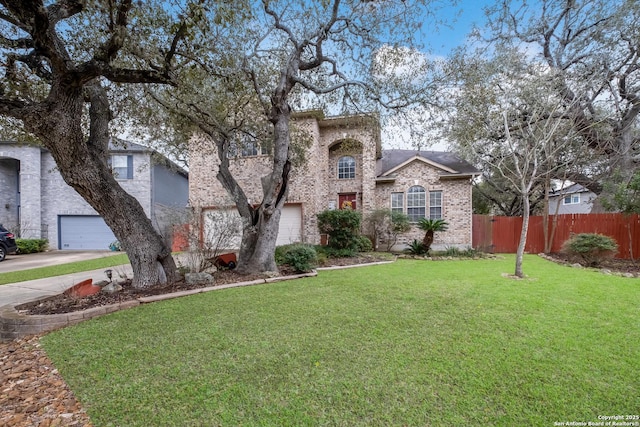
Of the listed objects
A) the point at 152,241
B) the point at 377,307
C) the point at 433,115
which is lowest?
the point at 377,307

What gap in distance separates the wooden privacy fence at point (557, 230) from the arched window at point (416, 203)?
97.9 inches

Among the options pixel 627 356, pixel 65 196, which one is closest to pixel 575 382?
pixel 627 356

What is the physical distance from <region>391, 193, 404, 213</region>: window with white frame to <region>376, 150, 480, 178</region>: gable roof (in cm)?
105

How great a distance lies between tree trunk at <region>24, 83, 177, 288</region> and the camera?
425 centimetres

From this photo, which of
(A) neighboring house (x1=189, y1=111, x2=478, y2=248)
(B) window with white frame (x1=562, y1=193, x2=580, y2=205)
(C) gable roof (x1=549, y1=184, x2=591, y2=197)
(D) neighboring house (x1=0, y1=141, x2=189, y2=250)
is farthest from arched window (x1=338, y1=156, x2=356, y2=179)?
(B) window with white frame (x1=562, y1=193, x2=580, y2=205)

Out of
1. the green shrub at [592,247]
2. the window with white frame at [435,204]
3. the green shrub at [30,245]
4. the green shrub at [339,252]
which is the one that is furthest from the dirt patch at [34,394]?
the green shrub at [30,245]

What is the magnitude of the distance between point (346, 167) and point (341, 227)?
516cm

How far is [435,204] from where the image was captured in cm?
1319

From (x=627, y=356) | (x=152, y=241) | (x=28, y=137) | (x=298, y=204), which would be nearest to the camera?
(x=627, y=356)

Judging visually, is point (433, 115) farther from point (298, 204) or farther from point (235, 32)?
point (298, 204)

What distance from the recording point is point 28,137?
6672 mm

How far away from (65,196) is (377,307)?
18.4 meters

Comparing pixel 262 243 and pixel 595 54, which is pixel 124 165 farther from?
pixel 595 54

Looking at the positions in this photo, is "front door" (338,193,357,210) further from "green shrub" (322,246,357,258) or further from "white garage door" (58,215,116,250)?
"white garage door" (58,215,116,250)
